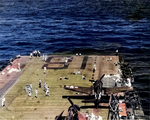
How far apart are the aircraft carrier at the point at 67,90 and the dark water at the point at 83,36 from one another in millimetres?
10146

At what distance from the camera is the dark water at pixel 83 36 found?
85688mm

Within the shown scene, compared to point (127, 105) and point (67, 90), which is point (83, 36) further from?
point (127, 105)

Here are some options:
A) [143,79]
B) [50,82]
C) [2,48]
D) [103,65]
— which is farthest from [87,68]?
[2,48]

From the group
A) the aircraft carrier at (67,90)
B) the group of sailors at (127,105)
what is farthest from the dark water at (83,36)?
the aircraft carrier at (67,90)

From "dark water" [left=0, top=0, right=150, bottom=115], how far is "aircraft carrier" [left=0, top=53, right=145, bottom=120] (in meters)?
10.1

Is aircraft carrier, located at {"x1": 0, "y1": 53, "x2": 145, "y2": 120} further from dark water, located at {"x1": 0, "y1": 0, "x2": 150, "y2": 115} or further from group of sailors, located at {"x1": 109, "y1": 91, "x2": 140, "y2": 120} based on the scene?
dark water, located at {"x1": 0, "y1": 0, "x2": 150, "y2": 115}

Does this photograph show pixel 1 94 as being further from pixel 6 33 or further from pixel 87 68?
pixel 6 33

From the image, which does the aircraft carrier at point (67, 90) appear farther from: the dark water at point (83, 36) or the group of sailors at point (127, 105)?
the dark water at point (83, 36)

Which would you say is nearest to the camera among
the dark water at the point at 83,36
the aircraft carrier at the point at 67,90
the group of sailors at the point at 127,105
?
the group of sailors at the point at 127,105

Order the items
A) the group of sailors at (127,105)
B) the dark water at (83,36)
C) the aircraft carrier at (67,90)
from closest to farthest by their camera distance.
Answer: the group of sailors at (127,105)
the aircraft carrier at (67,90)
the dark water at (83,36)

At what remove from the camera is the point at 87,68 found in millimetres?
63094

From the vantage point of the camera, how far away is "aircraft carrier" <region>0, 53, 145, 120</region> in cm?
4041

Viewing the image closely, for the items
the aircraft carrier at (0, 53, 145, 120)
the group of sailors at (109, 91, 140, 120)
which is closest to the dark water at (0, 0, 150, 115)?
the group of sailors at (109, 91, 140, 120)

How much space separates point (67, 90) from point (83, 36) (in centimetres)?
7161
